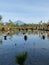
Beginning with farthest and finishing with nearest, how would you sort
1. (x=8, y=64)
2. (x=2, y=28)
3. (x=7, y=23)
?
(x=7, y=23)
(x=2, y=28)
(x=8, y=64)

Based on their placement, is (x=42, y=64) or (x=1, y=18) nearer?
(x=42, y=64)

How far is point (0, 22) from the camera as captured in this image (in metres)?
120

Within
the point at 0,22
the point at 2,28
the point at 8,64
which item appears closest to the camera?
the point at 8,64

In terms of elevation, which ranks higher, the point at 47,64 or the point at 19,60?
the point at 19,60

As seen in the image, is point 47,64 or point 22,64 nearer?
point 22,64

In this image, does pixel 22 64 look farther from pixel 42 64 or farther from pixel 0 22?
pixel 0 22

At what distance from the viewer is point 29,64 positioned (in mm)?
15992

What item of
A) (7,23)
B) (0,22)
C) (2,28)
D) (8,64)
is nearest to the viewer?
(8,64)

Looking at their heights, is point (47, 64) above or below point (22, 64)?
below

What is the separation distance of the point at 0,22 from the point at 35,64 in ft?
348

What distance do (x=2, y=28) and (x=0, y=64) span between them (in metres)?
87.9

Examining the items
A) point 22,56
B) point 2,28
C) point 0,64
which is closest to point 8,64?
point 0,64

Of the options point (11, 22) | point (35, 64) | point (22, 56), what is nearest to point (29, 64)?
point (35, 64)

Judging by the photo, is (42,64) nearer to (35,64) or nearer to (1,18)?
(35,64)
